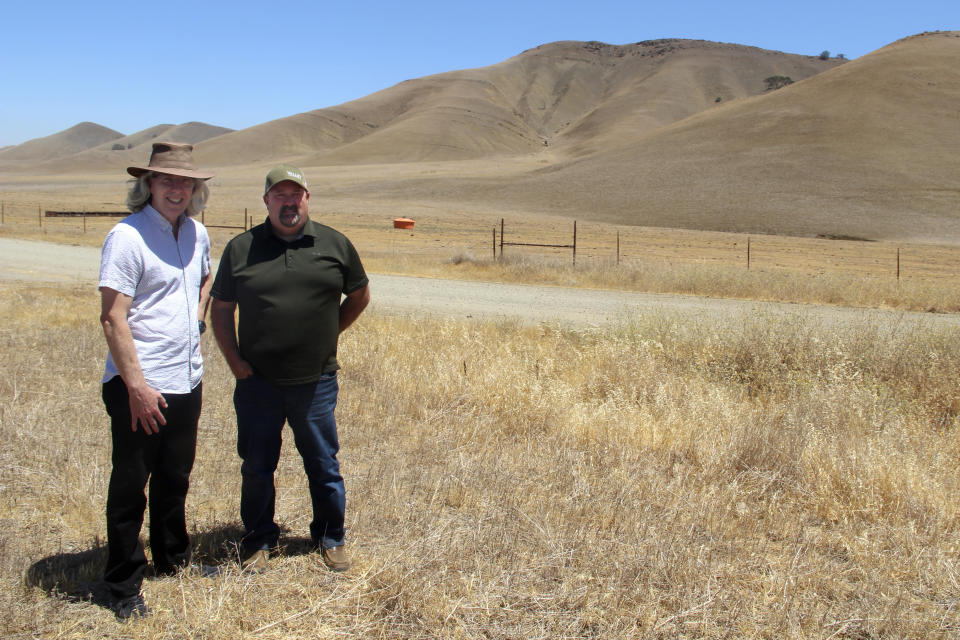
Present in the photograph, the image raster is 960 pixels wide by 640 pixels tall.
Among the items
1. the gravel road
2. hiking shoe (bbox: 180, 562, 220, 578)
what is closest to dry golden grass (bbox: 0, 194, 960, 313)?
the gravel road

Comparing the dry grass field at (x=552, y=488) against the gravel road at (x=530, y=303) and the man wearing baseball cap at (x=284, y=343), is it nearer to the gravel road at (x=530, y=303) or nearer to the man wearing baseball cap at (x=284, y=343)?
the man wearing baseball cap at (x=284, y=343)

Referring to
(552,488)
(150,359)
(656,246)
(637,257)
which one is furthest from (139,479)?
(656,246)

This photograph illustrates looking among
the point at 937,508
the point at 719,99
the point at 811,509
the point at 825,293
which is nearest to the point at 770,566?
the point at 811,509

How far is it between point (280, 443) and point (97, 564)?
1.01 metres

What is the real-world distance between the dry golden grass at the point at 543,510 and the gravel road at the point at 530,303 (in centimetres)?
525

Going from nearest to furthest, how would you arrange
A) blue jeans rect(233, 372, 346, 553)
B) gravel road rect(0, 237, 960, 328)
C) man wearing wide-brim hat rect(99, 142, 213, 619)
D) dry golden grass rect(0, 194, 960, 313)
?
man wearing wide-brim hat rect(99, 142, 213, 619) < blue jeans rect(233, 372, 346, 553) < gravel road rect(0, 237, 960, 328) < dry golden grass rect(0, 194, 960, 313)

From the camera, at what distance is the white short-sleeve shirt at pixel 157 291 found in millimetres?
2904

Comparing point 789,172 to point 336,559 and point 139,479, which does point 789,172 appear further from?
point 139,479

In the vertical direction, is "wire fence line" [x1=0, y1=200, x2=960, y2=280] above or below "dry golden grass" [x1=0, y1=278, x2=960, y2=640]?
above

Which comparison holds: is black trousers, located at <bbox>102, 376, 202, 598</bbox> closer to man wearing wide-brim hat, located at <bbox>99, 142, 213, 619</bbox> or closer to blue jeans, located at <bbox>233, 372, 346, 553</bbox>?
man wearing wide-brim hat, located at <bbox>99, 142, 213, 619</bbox>

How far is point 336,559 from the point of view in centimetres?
333

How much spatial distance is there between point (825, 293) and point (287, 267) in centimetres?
1542

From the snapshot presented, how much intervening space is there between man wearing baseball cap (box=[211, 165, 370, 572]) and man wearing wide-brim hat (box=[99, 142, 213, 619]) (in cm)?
21

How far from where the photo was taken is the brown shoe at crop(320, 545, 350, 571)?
3318 millimetres
